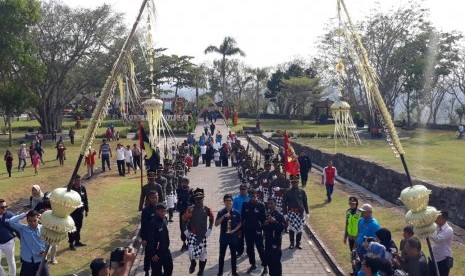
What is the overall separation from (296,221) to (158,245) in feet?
14.0

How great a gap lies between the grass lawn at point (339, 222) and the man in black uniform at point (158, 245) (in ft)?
12.6

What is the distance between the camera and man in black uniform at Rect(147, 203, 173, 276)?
29.4ft

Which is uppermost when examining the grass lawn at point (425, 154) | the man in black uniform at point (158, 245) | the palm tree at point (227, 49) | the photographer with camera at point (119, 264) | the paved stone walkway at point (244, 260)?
the palm tree at point (227, 49)

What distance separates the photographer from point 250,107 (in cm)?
7775

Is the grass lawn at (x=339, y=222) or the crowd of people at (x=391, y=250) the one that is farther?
the grass lawn at (x=339, y=222)

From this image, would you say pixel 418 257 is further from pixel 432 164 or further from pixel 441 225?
pixel 432 164

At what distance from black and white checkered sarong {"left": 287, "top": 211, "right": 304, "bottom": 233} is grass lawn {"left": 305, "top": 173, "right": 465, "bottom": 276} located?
2.84ft

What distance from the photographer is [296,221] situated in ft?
39.7

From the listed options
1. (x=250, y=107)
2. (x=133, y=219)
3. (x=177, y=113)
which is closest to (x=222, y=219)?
(x=133, y=219)

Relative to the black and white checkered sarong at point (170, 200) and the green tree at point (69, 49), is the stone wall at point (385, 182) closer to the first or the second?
the black and white checkered sarong at point (170, 200)

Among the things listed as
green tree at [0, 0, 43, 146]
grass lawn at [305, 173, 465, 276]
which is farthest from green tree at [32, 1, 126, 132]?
grass lawn at [305, 173, 465, 276]

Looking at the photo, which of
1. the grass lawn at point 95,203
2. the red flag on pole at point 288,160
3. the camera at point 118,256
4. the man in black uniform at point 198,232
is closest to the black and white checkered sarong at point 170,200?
the grass lawn at point 95,203

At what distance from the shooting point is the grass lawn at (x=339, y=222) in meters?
10.9

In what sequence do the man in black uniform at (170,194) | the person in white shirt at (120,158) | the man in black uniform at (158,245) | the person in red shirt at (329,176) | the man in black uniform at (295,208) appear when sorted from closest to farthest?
the man in black uniform at (158,245)
the man in black uniform at (295,208)
the man in black uniform at (170,194)
the person in red shirt at (329,176)
the person in white shirt at (120,158)
